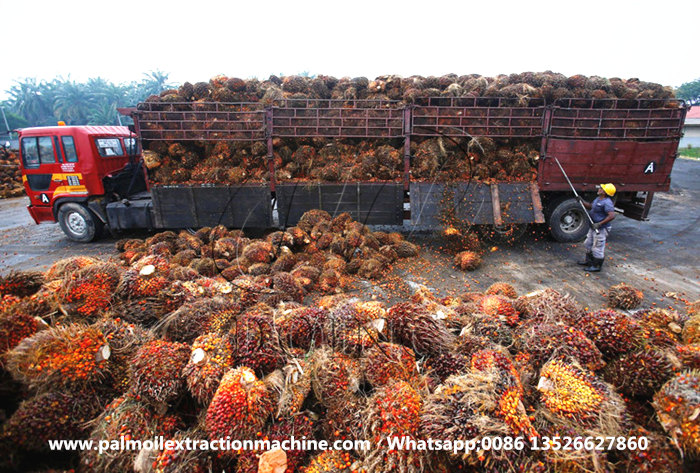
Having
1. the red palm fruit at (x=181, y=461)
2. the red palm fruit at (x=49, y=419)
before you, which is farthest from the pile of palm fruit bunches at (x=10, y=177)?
the red palm fruit at (x=181, y=461)

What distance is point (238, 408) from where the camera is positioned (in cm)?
207

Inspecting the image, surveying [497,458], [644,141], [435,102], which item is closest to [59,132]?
[435,102]

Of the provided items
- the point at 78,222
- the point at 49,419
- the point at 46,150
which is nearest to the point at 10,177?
the point at 46,150

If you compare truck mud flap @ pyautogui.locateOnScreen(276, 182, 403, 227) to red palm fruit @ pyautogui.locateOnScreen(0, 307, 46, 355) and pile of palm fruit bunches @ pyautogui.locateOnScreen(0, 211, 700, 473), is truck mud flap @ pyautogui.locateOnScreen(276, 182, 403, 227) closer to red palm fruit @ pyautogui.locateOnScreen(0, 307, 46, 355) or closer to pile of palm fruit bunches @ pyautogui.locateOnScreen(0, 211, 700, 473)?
pile of palm fruit bunches @ pyautogui.locateOnScreen(0, 211, 700, 473)

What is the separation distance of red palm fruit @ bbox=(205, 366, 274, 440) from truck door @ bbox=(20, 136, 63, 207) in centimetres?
891

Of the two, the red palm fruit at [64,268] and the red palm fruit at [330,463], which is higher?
the red palm fruit at [64,268]

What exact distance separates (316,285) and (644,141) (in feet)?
24.6

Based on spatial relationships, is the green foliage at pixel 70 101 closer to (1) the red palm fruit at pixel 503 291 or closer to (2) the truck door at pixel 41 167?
(2) the truck door at pixel 41 167

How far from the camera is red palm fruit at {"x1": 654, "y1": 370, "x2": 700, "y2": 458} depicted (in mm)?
1750

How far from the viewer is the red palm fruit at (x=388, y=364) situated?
238cm

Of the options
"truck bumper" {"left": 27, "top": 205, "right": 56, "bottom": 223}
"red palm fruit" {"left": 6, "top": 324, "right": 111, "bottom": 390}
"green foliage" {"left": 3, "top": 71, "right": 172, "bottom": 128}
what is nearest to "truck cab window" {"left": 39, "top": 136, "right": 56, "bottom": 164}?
"truck bumper" {"left": 27, "top": 205, "right": 56, "bottom": 223}

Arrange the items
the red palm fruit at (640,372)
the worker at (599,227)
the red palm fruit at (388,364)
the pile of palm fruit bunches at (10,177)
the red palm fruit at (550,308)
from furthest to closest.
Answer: the pile of palm fruit bunches at (10,177) → the worker at (599,227) → the red palm fruit at (550,308) → the red palm fruit at (388,364) → the red palm fruit at (640,372)

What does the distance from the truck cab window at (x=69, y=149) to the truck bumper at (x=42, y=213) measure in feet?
5.01

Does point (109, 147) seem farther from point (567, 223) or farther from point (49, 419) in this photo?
point (567, 223)
